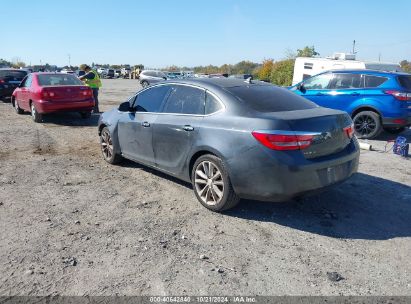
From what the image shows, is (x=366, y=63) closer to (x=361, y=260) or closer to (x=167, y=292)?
(x=361, y=260)

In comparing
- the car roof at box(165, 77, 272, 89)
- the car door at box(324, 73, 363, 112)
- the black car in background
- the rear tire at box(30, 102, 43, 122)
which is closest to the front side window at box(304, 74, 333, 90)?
the car door at box(324, 73, 363, 112)

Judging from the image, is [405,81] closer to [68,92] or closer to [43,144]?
[43,144]

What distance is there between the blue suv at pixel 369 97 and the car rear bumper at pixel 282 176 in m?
5.62

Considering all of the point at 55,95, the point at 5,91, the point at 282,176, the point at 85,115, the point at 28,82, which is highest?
the point at 28,82

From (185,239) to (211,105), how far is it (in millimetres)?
1696

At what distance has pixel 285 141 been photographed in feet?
12.6

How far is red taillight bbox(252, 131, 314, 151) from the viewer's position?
384cm

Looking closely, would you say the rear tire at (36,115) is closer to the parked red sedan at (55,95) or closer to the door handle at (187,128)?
the parked red sedan at (55,95)

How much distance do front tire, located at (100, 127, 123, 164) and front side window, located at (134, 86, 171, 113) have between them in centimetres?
99

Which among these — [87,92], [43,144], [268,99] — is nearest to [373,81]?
[268,99]

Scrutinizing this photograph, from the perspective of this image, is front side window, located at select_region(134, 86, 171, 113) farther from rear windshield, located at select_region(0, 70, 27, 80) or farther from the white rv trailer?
rear windshield, located at select_region(0, 70, 27, 80)

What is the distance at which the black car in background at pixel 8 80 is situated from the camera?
55.1 ft

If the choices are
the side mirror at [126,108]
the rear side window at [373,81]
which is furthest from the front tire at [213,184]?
the rear side window at [373,81]

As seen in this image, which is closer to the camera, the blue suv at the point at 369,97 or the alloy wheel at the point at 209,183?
the alloy wheel at the point at 209,183
